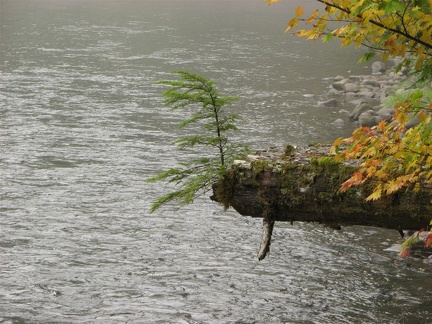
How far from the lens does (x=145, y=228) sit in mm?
14688

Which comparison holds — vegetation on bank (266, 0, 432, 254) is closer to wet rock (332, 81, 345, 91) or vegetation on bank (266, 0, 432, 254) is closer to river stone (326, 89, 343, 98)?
river stone (326, 89, 343, 98)

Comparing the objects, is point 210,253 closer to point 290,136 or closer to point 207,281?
point 207,281

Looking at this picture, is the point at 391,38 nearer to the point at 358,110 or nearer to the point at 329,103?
the point at 358,110

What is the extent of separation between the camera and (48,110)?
2514cm

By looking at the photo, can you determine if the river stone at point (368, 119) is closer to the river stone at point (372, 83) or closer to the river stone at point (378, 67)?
the river stone at point (372, 83)

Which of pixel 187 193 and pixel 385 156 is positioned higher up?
pixel 385 156

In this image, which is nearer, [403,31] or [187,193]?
[403,31]

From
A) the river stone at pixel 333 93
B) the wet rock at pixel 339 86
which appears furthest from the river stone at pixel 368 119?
the wet rock at pixel 339 86

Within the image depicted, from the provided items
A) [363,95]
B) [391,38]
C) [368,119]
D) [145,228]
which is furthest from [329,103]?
[391,38]

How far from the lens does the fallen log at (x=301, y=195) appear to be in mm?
8336

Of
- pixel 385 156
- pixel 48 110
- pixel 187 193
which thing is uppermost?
pixel 385 156

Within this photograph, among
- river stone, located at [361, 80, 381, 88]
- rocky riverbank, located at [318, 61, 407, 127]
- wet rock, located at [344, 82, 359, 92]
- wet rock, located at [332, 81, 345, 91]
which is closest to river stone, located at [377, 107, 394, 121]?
rocky riverbank, located at [318, 61, 407, 127]

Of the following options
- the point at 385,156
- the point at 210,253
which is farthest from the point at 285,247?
the point at 385,156

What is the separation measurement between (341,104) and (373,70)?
719cm
